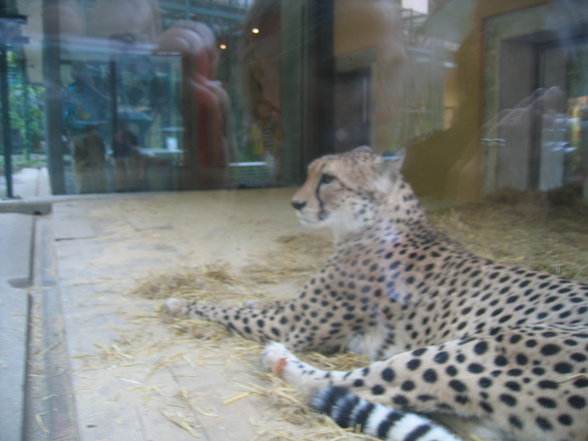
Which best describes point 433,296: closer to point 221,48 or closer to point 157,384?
point 157,384

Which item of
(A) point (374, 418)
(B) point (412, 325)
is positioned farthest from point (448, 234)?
(A) point (374, 418)

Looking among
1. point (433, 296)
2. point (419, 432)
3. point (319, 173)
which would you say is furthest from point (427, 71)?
point (419, 432)

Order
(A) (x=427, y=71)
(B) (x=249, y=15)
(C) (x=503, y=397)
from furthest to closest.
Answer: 1. (A) (x=427, y=71)
2. (B) (x=249, y=15)
3. (C) (x=503, y=397)

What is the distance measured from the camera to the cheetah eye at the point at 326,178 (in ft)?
8.03

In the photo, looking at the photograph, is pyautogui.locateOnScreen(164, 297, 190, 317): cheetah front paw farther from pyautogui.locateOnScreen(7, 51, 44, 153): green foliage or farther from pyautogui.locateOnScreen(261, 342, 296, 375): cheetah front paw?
pyautogui.locateOnScreen(7, 51, 44, 153): green foliage

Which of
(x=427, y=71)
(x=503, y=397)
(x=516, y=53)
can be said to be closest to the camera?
(x=503, y=397)

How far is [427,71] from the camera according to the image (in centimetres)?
307

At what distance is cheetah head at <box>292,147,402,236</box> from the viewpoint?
93.4 inches

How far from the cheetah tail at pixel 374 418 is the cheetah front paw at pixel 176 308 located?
113 cm

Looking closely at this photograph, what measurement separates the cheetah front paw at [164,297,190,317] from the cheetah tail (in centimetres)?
113

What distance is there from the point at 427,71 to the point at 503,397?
216 cm

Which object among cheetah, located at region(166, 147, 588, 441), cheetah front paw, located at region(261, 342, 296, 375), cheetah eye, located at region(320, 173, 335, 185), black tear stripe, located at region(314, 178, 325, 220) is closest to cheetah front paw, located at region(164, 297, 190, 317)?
cheetah, located at region(166, 147, 588, 441)

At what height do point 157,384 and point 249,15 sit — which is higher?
point 249,15

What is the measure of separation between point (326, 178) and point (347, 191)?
0.39ft
